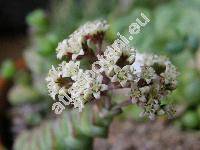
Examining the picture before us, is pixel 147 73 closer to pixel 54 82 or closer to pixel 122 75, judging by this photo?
pixel 122 75

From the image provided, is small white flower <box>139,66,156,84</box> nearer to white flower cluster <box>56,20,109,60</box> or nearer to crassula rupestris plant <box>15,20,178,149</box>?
crassula rupestris plant <box>15,20,178,149</box>

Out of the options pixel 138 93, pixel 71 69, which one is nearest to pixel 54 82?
pixel 71 69

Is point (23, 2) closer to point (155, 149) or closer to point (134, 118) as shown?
point (134, 118)

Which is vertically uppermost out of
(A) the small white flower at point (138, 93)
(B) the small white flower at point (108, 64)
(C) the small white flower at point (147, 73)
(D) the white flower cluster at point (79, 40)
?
(D) the white flower cluster at point (79, 40)

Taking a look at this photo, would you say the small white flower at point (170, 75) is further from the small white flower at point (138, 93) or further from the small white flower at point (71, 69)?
the small white flower at point (71, 69)

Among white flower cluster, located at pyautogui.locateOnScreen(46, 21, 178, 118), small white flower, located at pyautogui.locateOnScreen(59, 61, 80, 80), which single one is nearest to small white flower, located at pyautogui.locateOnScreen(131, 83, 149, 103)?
white flower cluster, located at pyautogui.locateOnScreen(46, 21, 178, 118)

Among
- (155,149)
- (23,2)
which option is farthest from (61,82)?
(23,2)

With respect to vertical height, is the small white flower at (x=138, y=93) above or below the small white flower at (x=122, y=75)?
below

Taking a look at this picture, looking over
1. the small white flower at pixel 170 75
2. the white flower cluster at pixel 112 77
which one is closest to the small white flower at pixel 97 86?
the white flower cluster at pixel 112 77
